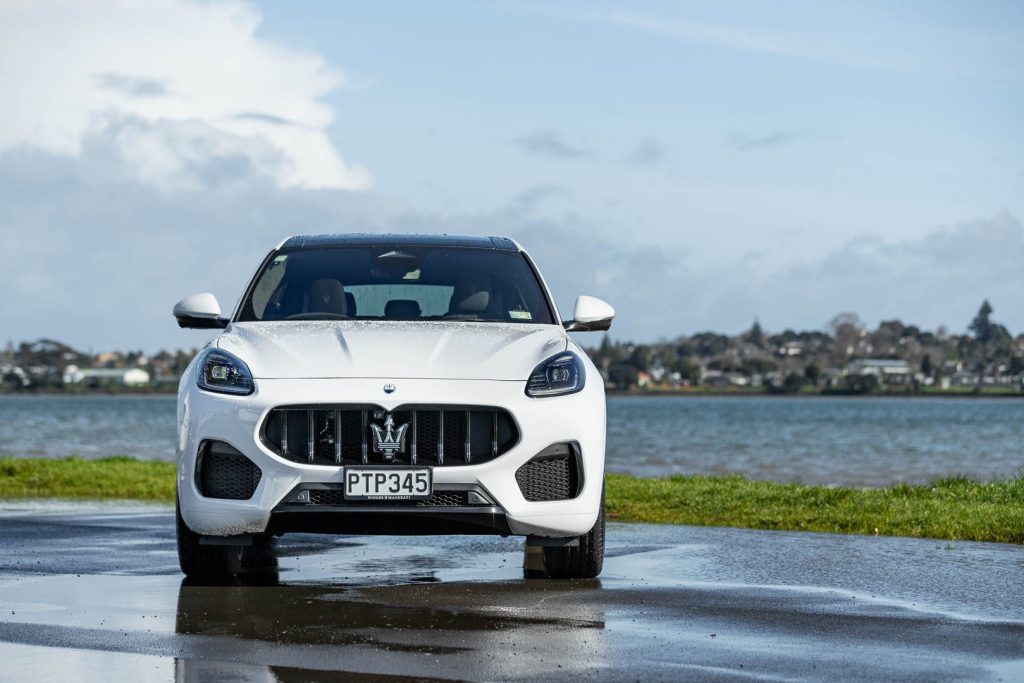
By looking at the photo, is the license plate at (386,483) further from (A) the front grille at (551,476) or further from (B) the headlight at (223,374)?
(B) the headlight at (223,374)

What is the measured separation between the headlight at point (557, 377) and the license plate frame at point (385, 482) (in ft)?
2.24

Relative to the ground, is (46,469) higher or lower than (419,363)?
lower

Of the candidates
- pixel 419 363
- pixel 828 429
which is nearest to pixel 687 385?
pixel 828 429

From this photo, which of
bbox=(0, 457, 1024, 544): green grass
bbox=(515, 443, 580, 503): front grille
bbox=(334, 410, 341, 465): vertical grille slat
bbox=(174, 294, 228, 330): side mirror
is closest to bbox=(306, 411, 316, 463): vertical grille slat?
bbox=(334, 410, 341, 465): vertical grille slat

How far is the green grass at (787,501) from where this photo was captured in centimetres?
1101

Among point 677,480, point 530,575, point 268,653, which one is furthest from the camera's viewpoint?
point 677,480

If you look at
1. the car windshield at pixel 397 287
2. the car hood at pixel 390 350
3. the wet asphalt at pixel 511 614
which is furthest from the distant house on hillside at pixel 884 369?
the car hood at pixel 390 350

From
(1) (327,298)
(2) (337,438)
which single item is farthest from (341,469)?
(1) (327,298)

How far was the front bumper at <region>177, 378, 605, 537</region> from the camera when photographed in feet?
22.7

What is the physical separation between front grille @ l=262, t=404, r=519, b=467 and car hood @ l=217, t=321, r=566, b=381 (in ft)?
0.60

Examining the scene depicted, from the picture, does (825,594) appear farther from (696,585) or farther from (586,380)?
(586,380)

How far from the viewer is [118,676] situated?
16.5 feet

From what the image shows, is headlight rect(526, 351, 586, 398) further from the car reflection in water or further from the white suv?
the car reflection in water

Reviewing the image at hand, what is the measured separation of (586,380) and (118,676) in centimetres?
308
